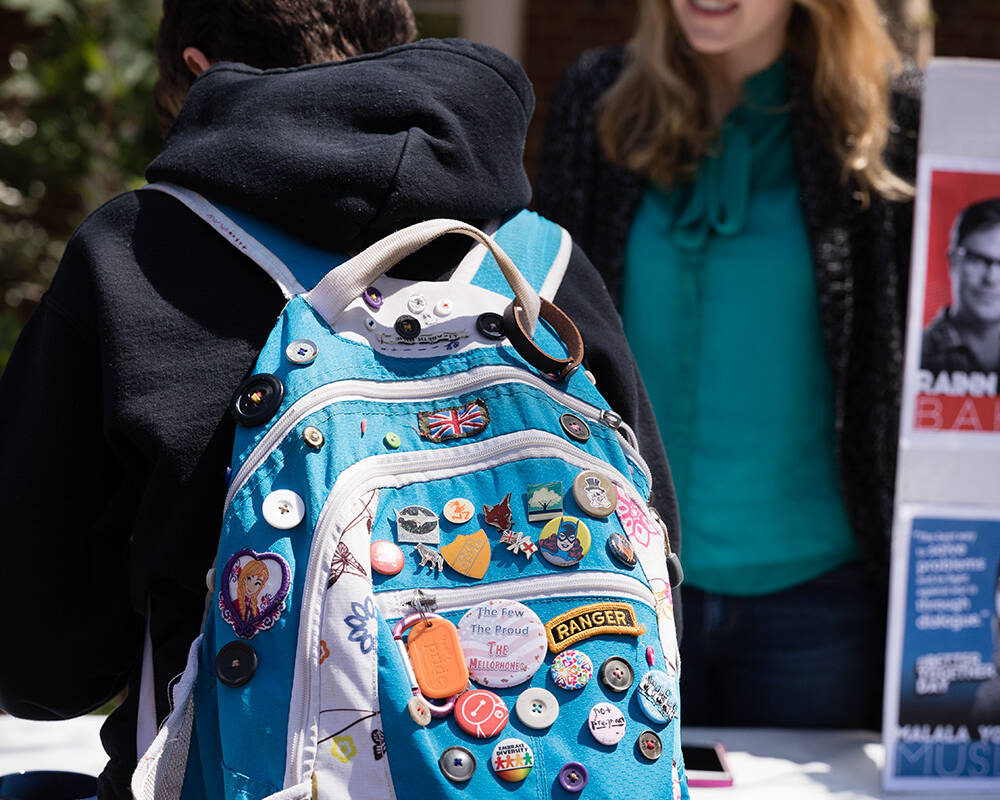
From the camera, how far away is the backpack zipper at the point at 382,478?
3.19 feet

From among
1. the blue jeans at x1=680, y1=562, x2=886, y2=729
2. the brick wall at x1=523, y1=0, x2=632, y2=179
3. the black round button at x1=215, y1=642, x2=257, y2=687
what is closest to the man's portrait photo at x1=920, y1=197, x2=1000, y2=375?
the blue jeans at x1=680, y1=562, x2=886, y2=729

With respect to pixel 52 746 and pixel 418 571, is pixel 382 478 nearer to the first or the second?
pixel 418 571

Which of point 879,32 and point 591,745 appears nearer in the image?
point 591,745

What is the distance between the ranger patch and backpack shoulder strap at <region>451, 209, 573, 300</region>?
34cm

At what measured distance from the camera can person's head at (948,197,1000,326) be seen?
186 centimetres

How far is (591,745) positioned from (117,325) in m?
0.61

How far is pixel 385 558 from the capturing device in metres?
1.01

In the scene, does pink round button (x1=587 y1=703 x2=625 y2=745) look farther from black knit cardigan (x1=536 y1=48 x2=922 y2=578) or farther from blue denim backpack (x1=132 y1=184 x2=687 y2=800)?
black knit cardigan (x1=536 y1=48 x2=922 y2=578)

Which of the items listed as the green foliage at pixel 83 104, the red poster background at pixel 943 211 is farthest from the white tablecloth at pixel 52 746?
the green foliage at pixel 83 104

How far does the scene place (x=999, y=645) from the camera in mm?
1893

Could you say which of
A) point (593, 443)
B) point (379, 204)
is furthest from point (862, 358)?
point (379, 204)

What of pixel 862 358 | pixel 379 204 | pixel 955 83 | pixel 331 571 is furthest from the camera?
pixel 862 358

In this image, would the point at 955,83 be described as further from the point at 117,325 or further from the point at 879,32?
the point at 117,325

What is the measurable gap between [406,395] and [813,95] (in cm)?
136
